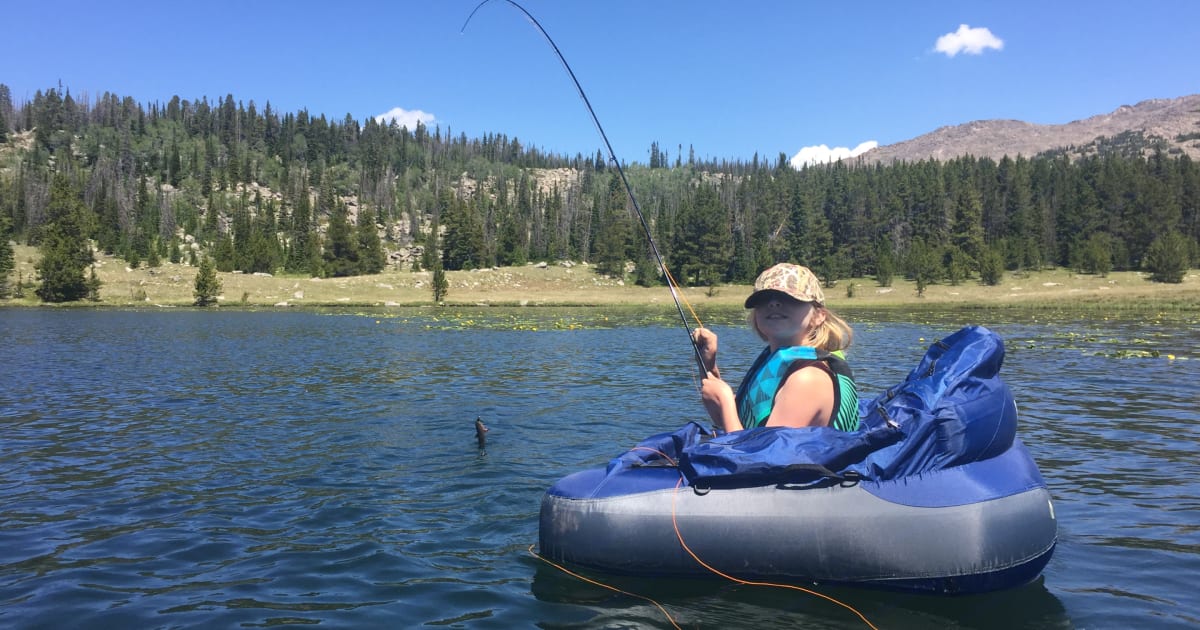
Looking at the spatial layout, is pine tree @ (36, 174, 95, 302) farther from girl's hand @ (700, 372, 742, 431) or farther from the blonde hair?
the blonde hair

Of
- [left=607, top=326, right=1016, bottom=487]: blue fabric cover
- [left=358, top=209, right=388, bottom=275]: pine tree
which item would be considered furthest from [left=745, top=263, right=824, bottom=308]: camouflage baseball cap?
[left=358, top=209, right=388, bottom=275]: pine tree

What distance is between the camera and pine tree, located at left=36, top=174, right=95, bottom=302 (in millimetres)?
64062

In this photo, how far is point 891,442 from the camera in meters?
5.98

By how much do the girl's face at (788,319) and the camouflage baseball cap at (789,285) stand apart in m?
0.09

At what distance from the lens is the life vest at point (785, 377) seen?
5953 millimetres

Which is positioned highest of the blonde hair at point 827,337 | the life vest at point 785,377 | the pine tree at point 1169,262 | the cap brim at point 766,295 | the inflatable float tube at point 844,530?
the pine tree at point 1169,262

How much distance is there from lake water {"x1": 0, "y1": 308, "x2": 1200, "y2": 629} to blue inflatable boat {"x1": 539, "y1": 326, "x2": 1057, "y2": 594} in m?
0.31

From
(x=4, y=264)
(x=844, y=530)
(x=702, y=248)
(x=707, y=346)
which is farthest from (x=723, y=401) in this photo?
(x=702, y=248)

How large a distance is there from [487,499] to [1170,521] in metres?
7.45

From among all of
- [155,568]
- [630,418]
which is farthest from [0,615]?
[630,418]

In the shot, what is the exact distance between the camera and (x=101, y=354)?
2481 centimetres

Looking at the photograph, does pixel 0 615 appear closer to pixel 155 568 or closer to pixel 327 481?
pixel 155 568

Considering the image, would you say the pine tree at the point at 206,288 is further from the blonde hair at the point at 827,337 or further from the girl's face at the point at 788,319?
the blonde hair at the point at 827,337

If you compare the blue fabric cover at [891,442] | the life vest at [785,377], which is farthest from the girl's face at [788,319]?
the blue fabric cover at [891,442]
